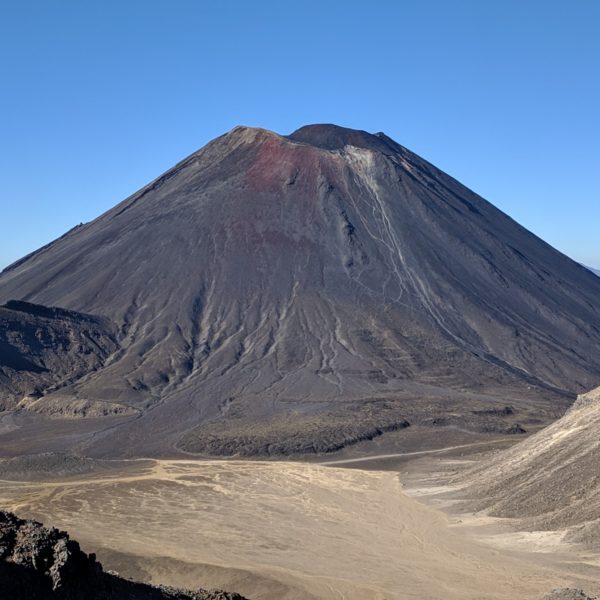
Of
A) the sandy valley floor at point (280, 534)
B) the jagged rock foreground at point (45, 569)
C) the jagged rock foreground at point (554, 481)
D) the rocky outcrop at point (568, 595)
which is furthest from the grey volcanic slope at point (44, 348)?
the jagged rock foreground at point (45, 569)

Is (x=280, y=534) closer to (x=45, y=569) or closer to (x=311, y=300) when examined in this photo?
(x=45, y=569)

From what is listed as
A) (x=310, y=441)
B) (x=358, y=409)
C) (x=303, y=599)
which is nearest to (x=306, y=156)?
(x=358, y=409)

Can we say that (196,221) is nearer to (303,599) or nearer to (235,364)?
(235,364)

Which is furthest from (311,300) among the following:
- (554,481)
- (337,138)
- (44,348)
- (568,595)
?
(568,595)

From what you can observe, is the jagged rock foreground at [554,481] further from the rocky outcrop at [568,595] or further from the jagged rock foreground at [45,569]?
the jagged rock foreground at [45,569]

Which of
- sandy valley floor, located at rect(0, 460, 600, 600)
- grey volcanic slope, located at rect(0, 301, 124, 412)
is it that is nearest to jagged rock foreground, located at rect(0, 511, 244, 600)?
sandy valley floor, located at rect(0, 460, 600, 600)

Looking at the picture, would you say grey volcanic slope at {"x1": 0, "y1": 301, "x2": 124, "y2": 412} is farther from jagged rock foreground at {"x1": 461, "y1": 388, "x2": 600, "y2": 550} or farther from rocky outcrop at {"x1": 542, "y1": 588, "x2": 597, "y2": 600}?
rocky outcrop at {"x1": 542, "y1": 588, "x2": 597, "y2": 600}
